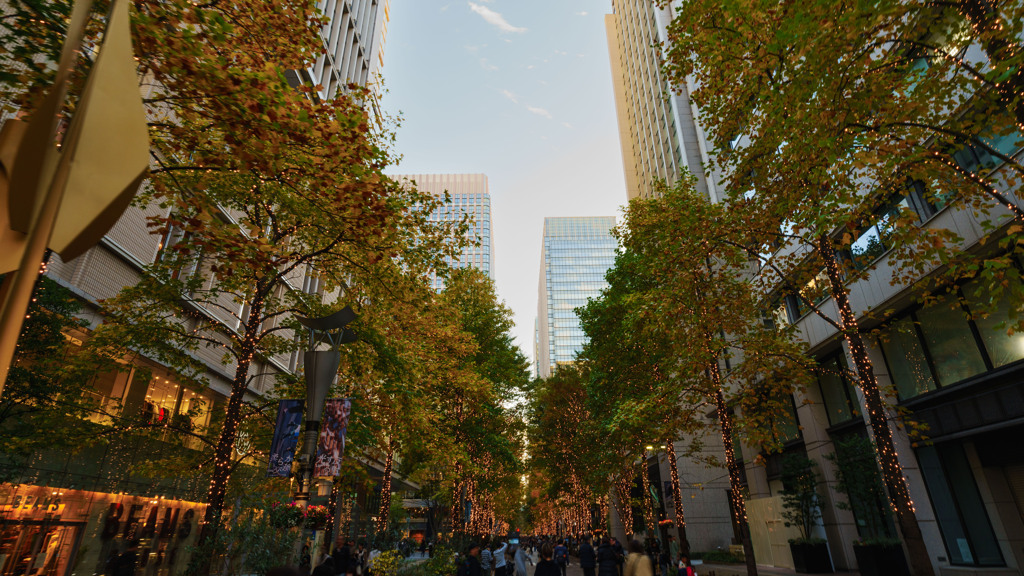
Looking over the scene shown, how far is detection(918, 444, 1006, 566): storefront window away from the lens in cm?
1230

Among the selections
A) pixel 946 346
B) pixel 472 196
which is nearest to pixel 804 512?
pixel 946 346

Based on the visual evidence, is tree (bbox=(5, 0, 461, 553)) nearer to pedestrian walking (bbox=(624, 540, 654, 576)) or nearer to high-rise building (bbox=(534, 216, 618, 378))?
pedestrian walking (bbox=(624, 540, 654, 576))

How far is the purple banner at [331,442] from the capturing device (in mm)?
9180

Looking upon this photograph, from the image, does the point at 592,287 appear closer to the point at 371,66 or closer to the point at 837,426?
the point at 371,66

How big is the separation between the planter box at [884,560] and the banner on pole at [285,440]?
1522 cm

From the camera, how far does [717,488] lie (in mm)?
30031

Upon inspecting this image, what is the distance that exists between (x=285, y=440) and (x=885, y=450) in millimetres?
12043

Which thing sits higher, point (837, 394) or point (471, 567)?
point (837, 394)

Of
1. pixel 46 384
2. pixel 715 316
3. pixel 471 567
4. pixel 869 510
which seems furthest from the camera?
pixel 869 510

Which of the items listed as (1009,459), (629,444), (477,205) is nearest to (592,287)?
(477,205)

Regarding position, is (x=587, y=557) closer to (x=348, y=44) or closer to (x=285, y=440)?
(x=285, y=440)

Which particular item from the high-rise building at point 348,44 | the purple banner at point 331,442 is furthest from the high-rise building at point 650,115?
the purple banner at point 331,442

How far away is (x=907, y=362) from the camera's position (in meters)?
15.0

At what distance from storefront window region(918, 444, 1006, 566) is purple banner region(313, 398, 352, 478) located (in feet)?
52.1
